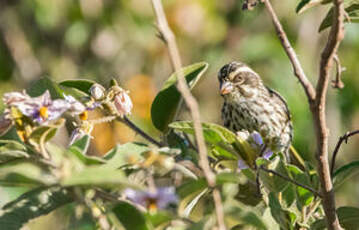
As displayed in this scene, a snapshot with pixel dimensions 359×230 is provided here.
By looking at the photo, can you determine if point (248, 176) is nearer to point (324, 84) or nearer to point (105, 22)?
point (324, 84)

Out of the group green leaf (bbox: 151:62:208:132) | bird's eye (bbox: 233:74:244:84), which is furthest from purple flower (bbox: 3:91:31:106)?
bird's eye (bbox: 233:74:244:84)

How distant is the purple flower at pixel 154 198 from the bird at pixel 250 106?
2125 mm

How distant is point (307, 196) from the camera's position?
6.26ft

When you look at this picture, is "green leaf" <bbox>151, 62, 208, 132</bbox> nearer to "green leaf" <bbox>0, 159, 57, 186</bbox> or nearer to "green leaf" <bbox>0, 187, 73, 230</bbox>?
"green leaf" <bbox>0, 187, 73, 230</bbox>

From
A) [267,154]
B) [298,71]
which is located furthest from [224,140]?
[298,71]

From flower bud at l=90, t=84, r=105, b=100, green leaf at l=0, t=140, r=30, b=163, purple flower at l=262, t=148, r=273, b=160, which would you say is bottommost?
purple flower at l=262, t=148, r=273, b=160

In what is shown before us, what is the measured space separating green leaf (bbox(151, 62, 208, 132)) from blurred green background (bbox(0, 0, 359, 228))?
399 centimetres

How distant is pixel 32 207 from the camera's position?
1576 millimetres

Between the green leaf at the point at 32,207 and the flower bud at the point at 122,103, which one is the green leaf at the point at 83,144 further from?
the flower bud at the point at 122,103

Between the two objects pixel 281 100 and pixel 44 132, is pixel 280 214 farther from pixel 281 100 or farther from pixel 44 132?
pixel 281 100

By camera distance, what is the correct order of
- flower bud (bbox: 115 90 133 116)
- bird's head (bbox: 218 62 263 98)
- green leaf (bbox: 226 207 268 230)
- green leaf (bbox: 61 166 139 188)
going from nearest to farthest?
green leaf (bbox: 61 166 139 188), green leaf (bbox: 226 207 268 230), flower bud (bbox: 115 90 133 116), bird's head (bbox: 218 62 263 98)

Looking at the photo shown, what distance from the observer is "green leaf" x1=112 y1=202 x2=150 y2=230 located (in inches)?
57.0

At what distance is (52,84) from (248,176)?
0.51 meters

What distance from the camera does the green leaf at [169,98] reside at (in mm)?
1928
